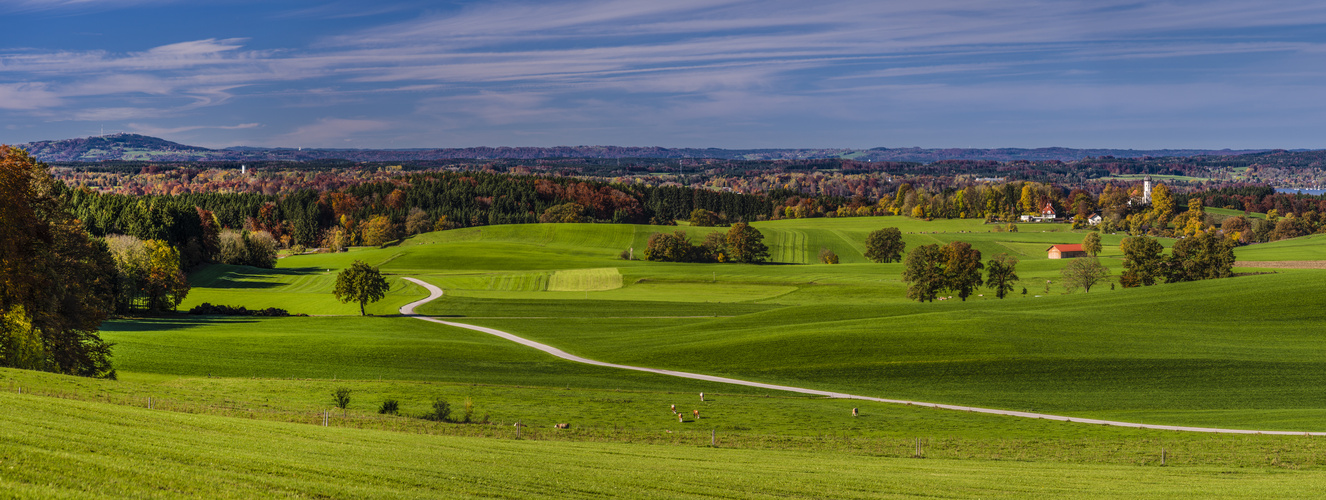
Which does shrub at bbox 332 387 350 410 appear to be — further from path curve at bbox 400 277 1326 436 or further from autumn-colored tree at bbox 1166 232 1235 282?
autumn-colored tree at bbox 1166 232 1235 282

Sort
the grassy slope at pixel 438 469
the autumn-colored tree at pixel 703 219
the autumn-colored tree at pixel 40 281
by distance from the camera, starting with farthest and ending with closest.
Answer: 1. the autumn-colored tree at pixel 703 219
2. the autumn-colored tree at pixel 40 281
3. the grassy slope at pixel 438 469

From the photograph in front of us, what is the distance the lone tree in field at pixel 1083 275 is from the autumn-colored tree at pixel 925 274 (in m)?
13.9

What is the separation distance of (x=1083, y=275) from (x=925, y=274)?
18.4m

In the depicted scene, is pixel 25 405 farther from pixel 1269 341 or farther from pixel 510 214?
pixel 510 214

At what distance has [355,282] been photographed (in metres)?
77.6

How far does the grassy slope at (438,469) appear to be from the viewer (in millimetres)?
14562

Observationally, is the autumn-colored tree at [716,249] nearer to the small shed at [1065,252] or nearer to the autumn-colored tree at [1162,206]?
the small shed at [1065,252]

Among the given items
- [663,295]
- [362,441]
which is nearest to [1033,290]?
[663,295]

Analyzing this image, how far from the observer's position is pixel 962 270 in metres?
87.9

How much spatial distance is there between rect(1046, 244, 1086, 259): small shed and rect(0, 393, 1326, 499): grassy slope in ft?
340

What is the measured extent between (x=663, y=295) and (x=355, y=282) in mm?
31661

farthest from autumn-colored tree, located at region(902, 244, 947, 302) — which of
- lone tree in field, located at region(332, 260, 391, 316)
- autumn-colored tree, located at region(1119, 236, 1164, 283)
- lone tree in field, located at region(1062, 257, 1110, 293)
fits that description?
lone tree in field, located at region(332, 260, 391, 316)

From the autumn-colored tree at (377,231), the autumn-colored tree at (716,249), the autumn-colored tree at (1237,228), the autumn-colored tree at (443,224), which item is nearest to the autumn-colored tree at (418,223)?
the autumn-colored tree at (443,224)

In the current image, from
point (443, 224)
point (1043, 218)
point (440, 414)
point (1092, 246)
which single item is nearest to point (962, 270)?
point (1092, 246)
